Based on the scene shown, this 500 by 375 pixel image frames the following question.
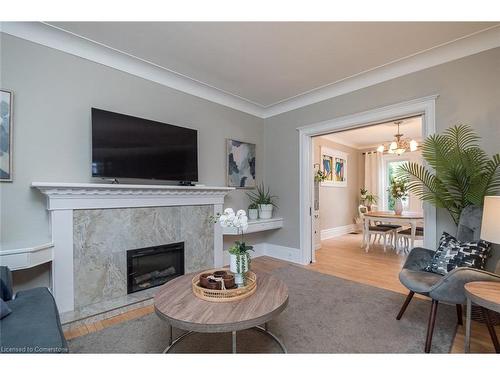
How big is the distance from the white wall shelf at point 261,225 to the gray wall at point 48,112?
6.23ft

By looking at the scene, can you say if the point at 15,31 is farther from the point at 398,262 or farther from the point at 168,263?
the point at 398,262

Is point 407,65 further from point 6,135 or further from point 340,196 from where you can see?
point 340,196

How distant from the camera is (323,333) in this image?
77.4 inches

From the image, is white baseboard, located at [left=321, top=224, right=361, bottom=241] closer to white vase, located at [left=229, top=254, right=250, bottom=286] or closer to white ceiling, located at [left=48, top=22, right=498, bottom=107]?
white ceiling, located at [left=48, top=22, right=498, bottom=107]

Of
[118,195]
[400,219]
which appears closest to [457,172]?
[400,219]

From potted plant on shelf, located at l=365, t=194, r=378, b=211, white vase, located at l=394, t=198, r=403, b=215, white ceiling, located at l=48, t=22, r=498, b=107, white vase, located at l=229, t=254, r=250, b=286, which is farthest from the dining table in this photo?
white vase, located at l=229, t=254, r=250, b=286

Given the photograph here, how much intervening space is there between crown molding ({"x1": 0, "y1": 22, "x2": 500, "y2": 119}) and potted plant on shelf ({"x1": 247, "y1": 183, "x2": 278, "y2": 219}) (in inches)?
58.6

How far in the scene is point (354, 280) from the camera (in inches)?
125

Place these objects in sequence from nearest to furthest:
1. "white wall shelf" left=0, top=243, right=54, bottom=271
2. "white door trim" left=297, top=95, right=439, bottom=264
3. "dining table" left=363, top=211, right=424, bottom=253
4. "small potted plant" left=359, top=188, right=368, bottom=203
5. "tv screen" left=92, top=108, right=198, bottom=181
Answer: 1. "white wall shelf" left=0, top=243, right=54, bottom=271
2. "tv screen" left=92, top=108, right=198, bottom=181
3. "white door trim" left=297, top=95, right=439, bottom=264
4. "dining table" left=363, top=211, right=424, bottom=253
5. "small potted plant" left=359, top=188, right=368, bottom=203

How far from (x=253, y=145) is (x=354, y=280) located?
257 centimetres

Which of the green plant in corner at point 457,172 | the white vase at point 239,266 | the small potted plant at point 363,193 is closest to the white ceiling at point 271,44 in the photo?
the green plant in corner at point 457,172

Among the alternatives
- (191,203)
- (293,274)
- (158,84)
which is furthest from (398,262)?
(158,84)

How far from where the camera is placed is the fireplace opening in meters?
2.71

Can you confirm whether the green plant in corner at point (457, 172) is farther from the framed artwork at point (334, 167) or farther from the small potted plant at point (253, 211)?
the framed artwork at point (334, 167)
